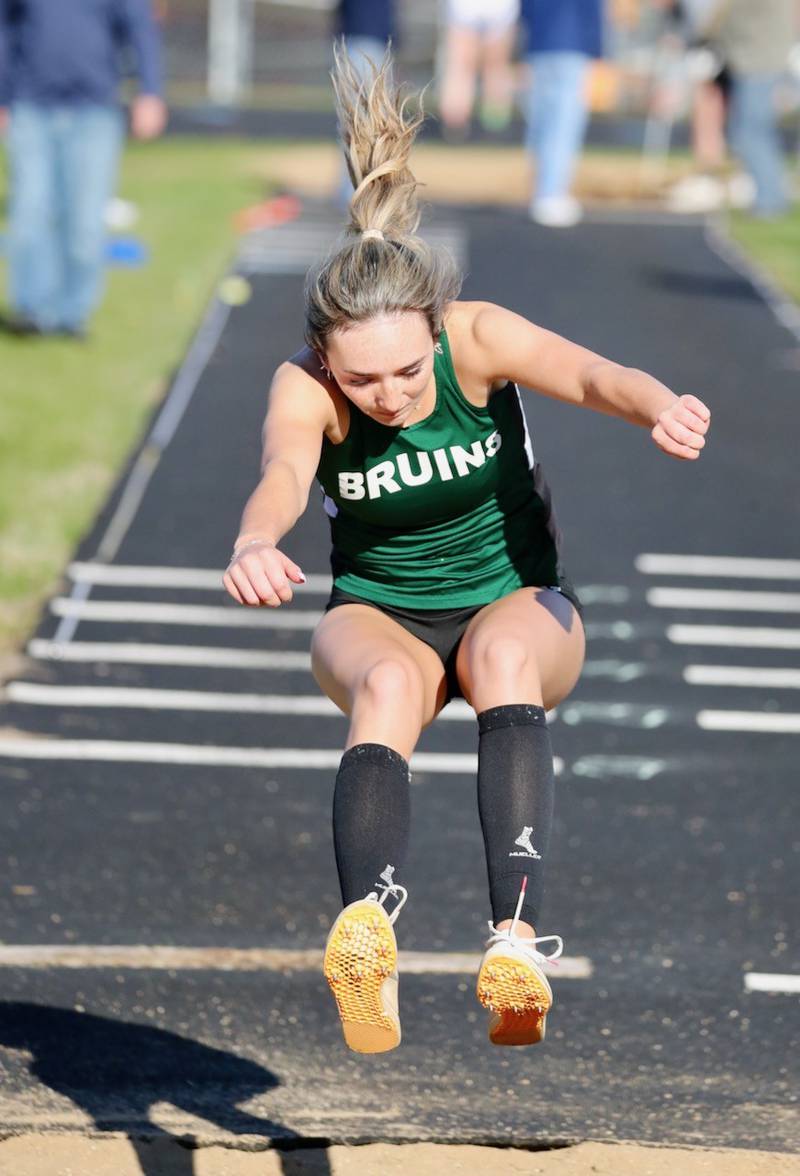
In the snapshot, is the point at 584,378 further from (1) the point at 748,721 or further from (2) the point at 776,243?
(2) the point at 776,243

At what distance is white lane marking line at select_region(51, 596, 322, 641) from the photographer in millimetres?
7711

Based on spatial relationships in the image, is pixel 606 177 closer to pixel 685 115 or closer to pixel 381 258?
pixel 685 115

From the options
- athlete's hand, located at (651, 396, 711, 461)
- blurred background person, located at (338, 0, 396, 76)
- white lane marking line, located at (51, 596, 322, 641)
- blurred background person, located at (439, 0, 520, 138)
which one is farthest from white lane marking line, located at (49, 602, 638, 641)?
blurred background person, located at (439, 0, 520, 138)

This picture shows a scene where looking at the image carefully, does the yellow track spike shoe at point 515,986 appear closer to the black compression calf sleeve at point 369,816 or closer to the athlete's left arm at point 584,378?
the black compression calf sleeve at point 369,816

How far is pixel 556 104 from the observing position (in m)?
15.8

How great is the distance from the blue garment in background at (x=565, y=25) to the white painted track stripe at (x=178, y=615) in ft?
29.6

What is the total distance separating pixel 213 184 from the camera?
1891 centimetres

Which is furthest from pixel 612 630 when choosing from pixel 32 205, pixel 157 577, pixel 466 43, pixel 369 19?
pixel 466 43

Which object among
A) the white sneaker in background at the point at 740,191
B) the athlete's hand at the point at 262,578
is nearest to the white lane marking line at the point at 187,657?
the athlete's hand at the point at 262,578

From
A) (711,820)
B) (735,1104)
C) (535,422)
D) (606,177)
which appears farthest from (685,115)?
(735,1104)

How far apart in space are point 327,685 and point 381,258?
3.06 ft

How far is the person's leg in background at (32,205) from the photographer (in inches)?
437

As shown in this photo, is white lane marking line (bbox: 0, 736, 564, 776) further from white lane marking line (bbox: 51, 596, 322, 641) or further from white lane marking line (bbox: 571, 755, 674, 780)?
white lane marking line (bbox: 51, 596, 322, 641)

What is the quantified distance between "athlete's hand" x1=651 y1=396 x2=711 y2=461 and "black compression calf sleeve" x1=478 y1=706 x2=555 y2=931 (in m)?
0.68
